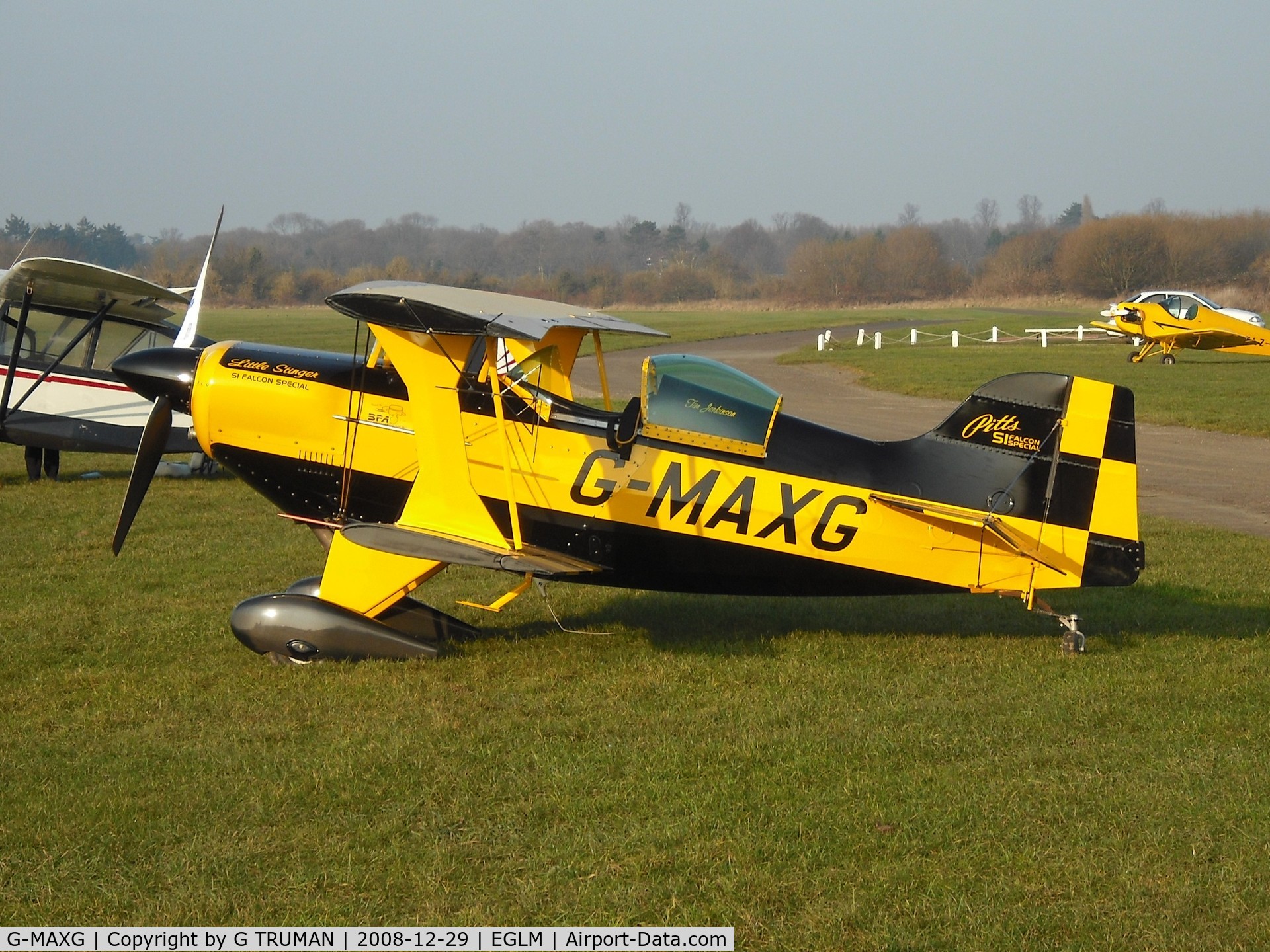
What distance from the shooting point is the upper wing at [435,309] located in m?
6.70

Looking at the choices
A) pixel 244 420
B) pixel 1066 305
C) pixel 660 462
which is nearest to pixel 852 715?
pixel 660 462

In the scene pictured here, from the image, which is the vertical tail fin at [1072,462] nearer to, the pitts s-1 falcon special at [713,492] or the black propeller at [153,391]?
the pitts s-1 falcon special at [713,492]

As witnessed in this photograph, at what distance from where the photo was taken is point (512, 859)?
4766mm

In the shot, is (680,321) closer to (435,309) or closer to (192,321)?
(192,321)

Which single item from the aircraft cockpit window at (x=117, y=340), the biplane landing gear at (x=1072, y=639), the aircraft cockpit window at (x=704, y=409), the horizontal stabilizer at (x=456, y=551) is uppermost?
the aircraft cockpit window at (x=704, y=409)

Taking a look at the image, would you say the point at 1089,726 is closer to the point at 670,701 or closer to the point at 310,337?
the point at 670,701

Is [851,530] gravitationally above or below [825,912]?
above

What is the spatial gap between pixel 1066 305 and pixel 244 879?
260 feet

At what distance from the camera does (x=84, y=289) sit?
46.9ft

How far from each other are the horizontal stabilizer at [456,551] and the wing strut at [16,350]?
8.80m

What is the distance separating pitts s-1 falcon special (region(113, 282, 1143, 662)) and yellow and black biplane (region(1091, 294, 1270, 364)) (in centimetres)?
2973

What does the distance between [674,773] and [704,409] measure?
2.67 meters

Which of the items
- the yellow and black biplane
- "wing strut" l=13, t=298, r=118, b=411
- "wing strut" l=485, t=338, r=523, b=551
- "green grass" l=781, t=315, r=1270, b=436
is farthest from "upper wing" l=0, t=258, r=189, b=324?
the yellow and black biplane

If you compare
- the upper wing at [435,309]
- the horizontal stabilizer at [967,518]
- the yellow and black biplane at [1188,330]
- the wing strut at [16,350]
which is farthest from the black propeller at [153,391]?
the yellow and black biplane at [1188,330]
